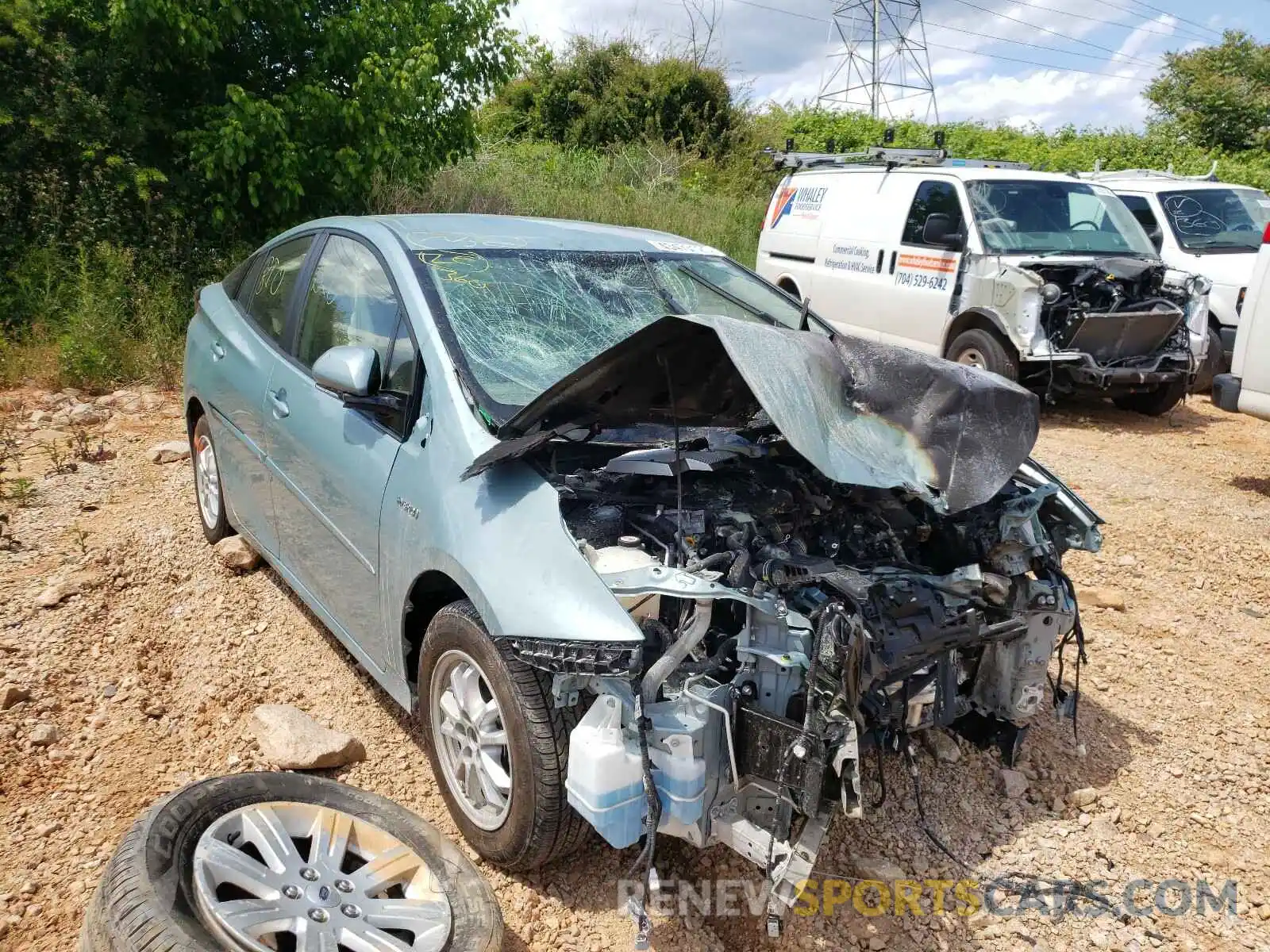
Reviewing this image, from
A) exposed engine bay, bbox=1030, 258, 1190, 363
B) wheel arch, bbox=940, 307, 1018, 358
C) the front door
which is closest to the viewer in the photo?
the front door

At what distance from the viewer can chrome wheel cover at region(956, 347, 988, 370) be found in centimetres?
789

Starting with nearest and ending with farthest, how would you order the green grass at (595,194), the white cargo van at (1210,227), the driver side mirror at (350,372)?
the driver side mirror at (350,372) → the white cargo van at (1210,227) → the green grass at (595,194)

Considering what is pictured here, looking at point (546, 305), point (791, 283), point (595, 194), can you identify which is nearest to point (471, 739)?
point (546, 305)

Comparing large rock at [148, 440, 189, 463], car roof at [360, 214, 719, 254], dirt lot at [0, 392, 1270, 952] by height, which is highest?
car roof at [360, 214, 719, 254]

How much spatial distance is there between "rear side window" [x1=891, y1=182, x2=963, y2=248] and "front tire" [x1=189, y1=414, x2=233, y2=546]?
251 inches

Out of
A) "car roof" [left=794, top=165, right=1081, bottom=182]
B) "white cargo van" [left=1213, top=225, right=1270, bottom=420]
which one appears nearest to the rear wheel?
"white cargo van" [left=1213, top=225, right=1270, bottom=420]

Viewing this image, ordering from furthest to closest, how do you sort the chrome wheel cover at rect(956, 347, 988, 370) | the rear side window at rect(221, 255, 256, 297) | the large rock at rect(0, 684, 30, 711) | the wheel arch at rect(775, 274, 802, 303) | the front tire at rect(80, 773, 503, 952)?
the wheel arch at rect(775, 274, 802, 303) < the chrome wheel cover at rect(956, 347, 988, 370) < the rear side window at rect(221, 255, 256, 297) < the large rock at rect(0, 684, 30, 711) < the front tire at rect(80, 773, 503, 952)

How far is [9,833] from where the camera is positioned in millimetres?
2783

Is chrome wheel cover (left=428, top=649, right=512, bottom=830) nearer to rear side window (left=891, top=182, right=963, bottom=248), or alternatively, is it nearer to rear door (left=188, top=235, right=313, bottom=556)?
rear door (left=188, top=235, right=313, bottom=556)

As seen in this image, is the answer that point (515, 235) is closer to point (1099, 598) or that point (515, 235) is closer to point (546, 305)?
point (546, 305)

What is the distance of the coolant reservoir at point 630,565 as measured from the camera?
242cm

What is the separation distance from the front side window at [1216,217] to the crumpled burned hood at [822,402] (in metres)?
8.65

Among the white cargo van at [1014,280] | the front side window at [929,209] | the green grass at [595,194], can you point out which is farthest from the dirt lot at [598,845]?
the green grass at [595,194]

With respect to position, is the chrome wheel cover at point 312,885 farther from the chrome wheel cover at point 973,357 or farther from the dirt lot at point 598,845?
the chrome wheel cover at point 973,357
